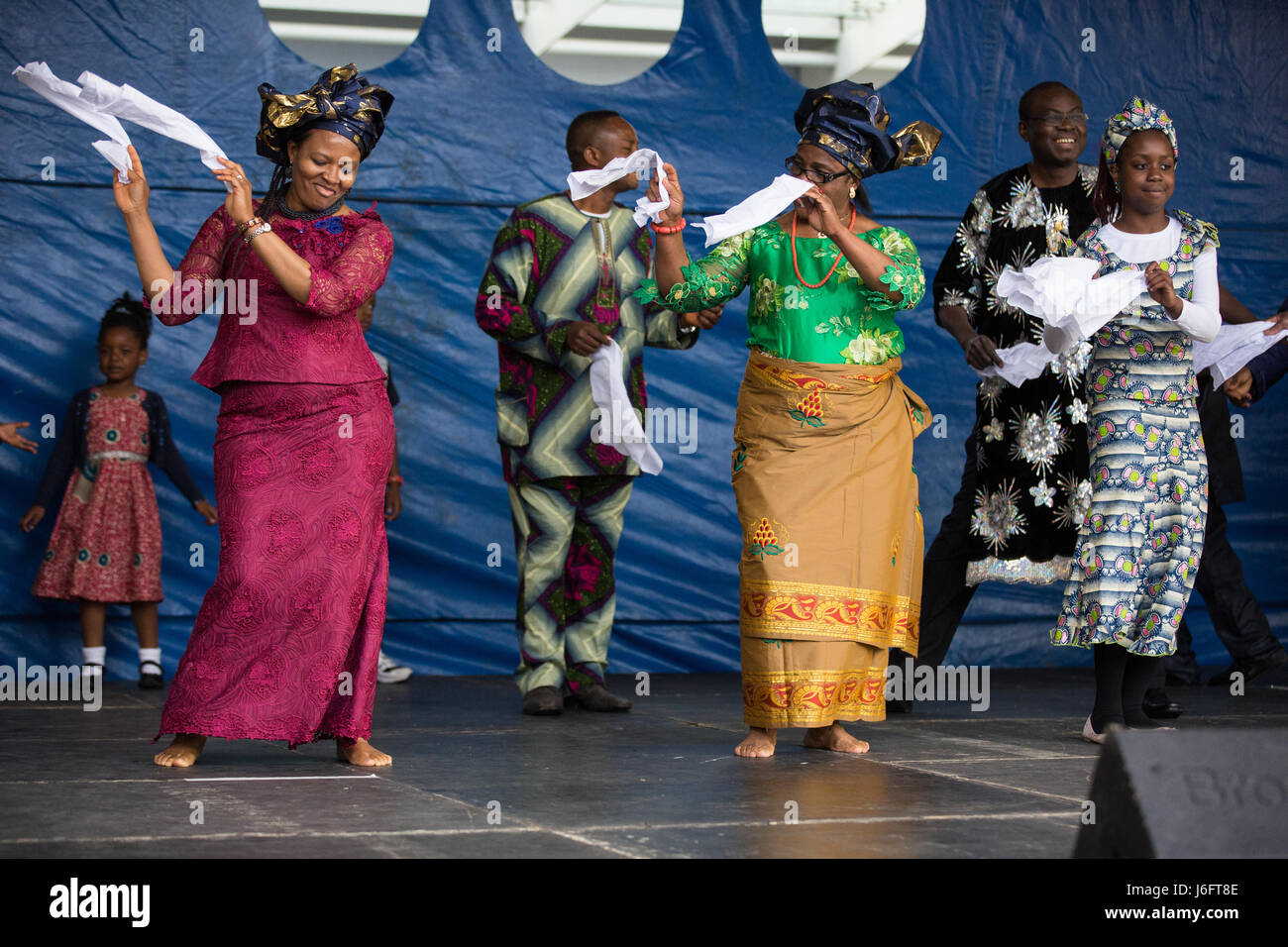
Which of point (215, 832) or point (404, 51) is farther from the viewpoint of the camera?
point (404, 51)

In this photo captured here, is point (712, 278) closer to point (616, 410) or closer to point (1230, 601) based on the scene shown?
point (616, 410)

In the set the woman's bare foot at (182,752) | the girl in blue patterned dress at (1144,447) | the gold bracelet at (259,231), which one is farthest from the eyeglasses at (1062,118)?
the woman's bare foot at (182,752)

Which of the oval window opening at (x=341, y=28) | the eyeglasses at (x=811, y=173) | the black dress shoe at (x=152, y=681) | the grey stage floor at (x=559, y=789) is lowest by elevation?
the grey stage floor at (x=559, y=789)

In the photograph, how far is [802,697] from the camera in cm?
438

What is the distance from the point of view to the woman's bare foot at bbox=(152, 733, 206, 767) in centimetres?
409

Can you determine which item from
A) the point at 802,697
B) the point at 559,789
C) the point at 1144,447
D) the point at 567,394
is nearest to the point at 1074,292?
the point at 1144,447

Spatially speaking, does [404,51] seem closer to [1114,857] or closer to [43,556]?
[43,556]

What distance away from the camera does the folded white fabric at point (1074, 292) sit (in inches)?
180

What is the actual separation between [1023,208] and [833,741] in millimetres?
2096

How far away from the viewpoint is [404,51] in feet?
22.1

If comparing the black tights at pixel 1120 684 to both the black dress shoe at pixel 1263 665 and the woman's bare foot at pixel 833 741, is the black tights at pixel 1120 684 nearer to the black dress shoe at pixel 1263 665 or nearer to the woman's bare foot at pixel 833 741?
the woman's bare foot at pixel 833 741

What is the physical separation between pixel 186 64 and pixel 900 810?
14.9 feet

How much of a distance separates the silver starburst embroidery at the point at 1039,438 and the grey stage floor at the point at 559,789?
0.88 m

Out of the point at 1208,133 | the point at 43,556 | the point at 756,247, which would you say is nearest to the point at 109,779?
the point at 756,247
